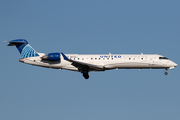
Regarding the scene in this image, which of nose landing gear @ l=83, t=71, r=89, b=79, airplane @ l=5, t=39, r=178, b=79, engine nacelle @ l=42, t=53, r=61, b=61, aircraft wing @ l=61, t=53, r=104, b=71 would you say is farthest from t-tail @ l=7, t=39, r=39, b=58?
nose landing gear @ l=83, t=71, r=89, b=79

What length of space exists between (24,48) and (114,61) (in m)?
11.9

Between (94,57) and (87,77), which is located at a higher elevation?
(94,57)

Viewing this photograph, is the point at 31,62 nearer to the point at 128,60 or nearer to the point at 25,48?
the point at 25,48

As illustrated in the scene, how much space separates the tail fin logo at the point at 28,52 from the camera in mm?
38312

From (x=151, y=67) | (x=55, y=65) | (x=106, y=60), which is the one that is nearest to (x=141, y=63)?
(x=151, y=67)

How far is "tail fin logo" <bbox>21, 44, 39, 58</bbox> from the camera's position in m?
38.3

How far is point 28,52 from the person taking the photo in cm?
3844

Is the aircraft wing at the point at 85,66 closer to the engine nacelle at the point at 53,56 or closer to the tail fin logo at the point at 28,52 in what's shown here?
the engine nacelle at the point at 53,56

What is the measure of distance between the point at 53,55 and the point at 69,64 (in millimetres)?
2420

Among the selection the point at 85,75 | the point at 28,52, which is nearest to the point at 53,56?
the point at 28,52

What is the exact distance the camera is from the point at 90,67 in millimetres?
36750

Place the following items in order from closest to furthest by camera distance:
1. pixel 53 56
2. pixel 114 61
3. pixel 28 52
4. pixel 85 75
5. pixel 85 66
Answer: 1. pixel 85 66
2. pixel 53 56
3. pixel 114 61
4. pixel 85 75
5. pixel 28 52

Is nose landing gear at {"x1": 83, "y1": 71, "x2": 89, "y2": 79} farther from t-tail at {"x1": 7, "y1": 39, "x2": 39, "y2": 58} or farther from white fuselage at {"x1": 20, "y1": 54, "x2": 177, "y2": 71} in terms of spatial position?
t-tail at {"x1": 7, "y1": 39, "x2": 39, "y2": 58}

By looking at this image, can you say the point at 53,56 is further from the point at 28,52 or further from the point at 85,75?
the point at 85,75
